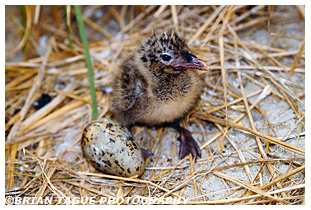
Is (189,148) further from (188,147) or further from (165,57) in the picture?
(165,57)

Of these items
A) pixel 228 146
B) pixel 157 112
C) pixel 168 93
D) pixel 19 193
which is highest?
pixel 168 93

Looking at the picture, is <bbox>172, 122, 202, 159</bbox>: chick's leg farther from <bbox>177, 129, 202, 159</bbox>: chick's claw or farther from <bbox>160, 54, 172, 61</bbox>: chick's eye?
<bbox>160, 54, 172, 61</bbox>: chick's eye

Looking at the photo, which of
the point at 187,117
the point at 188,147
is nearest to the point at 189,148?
the point at 188,147

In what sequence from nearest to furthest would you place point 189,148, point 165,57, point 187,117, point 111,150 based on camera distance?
point 111,150
point 165,57
point 189,148
point 187,117

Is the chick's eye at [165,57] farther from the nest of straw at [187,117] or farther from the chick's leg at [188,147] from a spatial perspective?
the chick's leg at [188,147]

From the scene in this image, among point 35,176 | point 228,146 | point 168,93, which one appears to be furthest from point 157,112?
point 35,176
